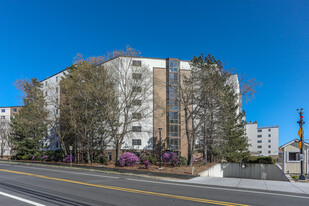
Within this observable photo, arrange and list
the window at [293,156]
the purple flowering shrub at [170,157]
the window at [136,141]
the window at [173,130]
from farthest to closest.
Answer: the window at [173,130] → the window at [136,141] → the window at [293,156] → the purple flowering shrub at [170,157]

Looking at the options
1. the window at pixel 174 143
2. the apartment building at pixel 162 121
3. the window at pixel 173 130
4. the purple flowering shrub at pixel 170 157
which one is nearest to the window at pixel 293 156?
the purple flowering shrub at pixel 170 157

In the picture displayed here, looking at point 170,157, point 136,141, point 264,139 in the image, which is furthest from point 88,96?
point 264,139

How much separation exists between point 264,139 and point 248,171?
75.7 m

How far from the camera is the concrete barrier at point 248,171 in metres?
27.3

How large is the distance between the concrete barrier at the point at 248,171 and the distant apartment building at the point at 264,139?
236ft

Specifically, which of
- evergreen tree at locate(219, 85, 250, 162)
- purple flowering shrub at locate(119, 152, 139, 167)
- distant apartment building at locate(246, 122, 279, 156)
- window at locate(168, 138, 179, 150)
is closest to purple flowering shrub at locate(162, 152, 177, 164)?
purple flowering shrub at locate(119, 152, 139, 167)

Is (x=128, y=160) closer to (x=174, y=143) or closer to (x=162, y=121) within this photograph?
(x=162, y=121)

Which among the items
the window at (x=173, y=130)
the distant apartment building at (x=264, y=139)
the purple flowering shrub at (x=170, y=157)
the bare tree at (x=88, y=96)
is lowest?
the distant apartment building at (x=264, y=139)

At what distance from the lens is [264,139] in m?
98.6

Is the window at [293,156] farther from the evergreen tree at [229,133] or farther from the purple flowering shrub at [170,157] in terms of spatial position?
the purple flowering shrub at [170,157]

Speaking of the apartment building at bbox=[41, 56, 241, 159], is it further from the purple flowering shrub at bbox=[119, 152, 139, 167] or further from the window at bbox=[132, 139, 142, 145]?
the purple flowering shrub at bbox=[119, 152, 139, 167]

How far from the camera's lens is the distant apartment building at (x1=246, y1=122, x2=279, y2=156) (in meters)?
97.0

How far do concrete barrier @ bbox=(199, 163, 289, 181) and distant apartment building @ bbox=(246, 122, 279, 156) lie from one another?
7194 cm

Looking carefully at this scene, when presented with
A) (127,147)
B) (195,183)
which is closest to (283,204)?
(195,183)
